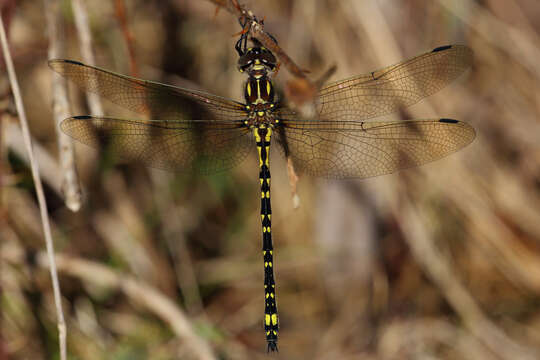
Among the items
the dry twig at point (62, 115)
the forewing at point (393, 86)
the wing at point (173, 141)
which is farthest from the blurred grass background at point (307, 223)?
the forewing at point (393, 86)

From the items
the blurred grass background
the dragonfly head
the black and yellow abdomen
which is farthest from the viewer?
the blurred grass background

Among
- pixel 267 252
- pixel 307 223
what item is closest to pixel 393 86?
pixel 267 252

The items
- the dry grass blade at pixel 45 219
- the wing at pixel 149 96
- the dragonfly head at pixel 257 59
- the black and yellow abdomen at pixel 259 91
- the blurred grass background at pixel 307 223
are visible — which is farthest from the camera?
the blurred grass background at pixel 307 223

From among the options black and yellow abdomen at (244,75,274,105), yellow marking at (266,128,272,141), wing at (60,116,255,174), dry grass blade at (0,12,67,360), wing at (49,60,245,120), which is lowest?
dry grass blade at (0,12,67,360)

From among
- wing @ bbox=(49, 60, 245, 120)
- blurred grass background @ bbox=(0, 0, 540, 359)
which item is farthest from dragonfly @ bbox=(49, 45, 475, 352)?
blurred grass background @ bbox=(0, 0, 540, 359)

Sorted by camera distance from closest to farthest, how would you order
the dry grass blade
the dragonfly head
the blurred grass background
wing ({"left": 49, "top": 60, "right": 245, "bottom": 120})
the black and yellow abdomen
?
the dry grass blade
wing ({"left": 49, "top": 60, "right": 245, "bottom": 120})
the dragonfly head
the black and yellow abdomen
the blurred grass background

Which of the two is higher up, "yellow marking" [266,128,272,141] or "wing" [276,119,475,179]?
"yellow marking" [266,128,272,141]

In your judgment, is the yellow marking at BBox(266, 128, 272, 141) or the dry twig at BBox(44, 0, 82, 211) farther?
the yellow marking at BBox(266, 128, 272, 141)

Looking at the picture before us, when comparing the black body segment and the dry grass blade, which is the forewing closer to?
the black body segment

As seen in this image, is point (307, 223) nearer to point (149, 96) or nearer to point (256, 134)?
point (256, 134)

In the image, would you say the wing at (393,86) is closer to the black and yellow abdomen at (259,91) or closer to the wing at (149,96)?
the black and yellow abdomen at (259,91)
